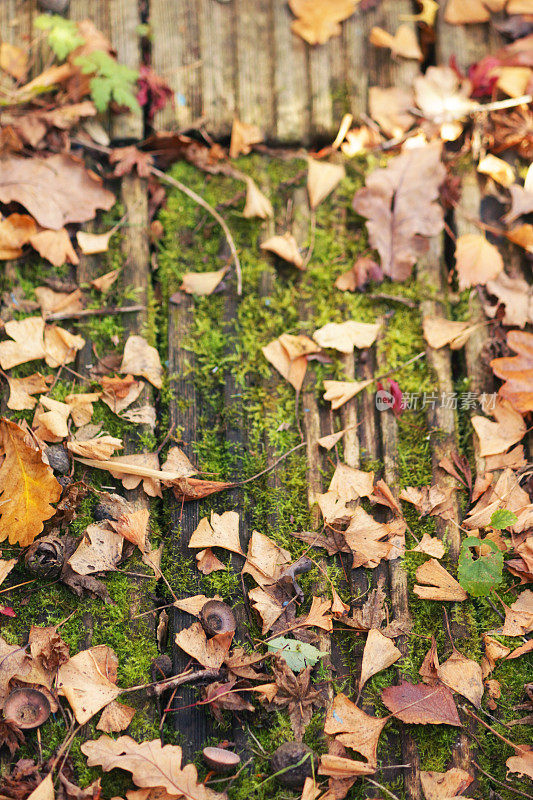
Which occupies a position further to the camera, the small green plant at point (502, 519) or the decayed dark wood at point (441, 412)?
the decayed dark wood at point (441, 412)

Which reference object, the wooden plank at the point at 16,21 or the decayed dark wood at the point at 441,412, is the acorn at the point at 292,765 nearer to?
the decayed dark wood at the point at 441,412

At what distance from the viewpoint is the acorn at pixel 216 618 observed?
80.2 inches

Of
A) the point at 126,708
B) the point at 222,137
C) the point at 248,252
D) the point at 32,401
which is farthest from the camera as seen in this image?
the point at 222,137

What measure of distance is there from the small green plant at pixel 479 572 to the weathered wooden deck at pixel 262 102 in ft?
0.65

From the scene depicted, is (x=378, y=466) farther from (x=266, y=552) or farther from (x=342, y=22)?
(x=342, y=22)

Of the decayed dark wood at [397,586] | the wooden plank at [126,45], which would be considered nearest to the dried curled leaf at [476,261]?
the decayed dark wood at [397,586]

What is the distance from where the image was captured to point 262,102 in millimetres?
2893

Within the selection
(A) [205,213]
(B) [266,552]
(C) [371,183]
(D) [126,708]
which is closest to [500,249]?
(C) [371,183]

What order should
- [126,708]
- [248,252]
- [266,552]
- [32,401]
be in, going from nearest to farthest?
1. [126,708]
2. [266,552]
3. [32,401]
4. [248,252]

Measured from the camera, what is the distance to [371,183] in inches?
105

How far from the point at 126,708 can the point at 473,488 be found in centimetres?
147

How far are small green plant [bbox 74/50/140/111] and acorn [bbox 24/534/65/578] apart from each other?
6.17 ft

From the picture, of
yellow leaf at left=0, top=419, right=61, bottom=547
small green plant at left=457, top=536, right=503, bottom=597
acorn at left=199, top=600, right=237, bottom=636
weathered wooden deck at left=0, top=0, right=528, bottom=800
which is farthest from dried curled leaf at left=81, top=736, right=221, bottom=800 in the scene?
small green plant at left=457, top=536, right=503, bottom=597

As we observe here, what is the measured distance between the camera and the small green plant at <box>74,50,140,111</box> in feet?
8.74
